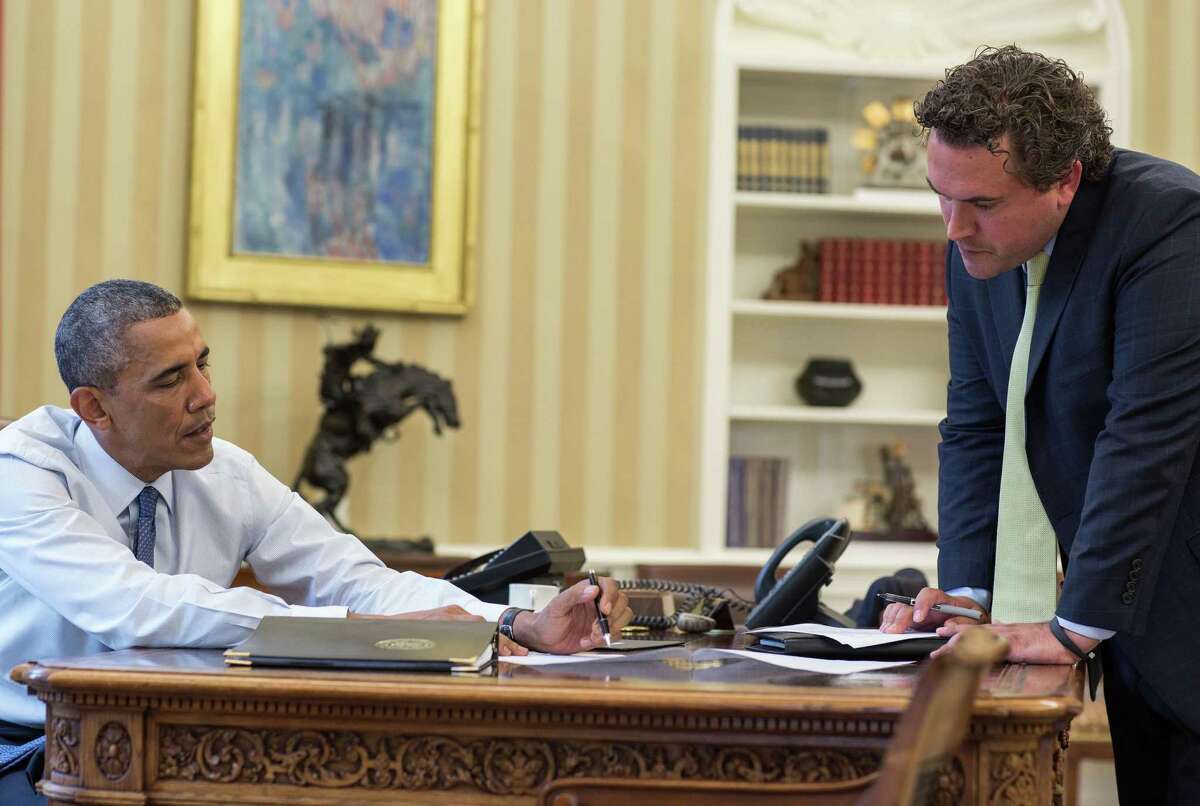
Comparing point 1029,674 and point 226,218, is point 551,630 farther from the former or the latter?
point 226,218

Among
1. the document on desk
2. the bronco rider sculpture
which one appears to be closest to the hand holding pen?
the document on desk

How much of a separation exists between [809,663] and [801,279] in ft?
11.7

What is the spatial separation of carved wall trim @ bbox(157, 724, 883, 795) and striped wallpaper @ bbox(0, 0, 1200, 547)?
11.3ft

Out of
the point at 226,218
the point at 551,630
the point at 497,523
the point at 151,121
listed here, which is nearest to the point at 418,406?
the point at 497,523

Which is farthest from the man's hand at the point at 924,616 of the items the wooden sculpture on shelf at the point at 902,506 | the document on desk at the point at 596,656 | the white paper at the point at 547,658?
the wooden sculpture on shelf at the point at 902,506

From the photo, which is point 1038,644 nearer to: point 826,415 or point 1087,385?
point 1087,385

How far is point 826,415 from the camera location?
5.00 m

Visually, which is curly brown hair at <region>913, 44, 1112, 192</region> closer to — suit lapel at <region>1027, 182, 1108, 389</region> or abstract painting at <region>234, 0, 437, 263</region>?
suit lapel at <region>1027, 182, 1108, 389</region>

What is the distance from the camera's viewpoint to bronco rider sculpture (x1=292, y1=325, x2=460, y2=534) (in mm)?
4453

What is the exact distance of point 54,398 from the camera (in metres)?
4.73

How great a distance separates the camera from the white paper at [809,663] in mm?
1630

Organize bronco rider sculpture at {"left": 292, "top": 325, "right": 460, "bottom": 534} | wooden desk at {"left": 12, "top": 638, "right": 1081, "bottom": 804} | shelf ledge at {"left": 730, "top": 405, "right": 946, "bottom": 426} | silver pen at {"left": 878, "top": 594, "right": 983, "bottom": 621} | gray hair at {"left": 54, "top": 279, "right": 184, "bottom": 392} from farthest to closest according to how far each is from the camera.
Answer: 1. shelf ledge at {"left": 730, "top": 405, "right": 946, "bottom": 426}
2. bronco rider sculpture at {"left": 292, "top": 325, "right": 460, "bottom": 534}
3. gray hair at {"left": 54, "top": 279, "right": 184, "bottom": 392}
4. silver pen at {"left": 878, "top": 594, "right": 983, "bottom": 621}
5. wooden desk at {"left": 12, "top": 638, "right": 1081, "bottom": 804}

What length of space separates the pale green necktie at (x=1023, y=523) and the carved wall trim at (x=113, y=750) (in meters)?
1.17

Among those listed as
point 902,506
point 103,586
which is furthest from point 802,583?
point 902,506
